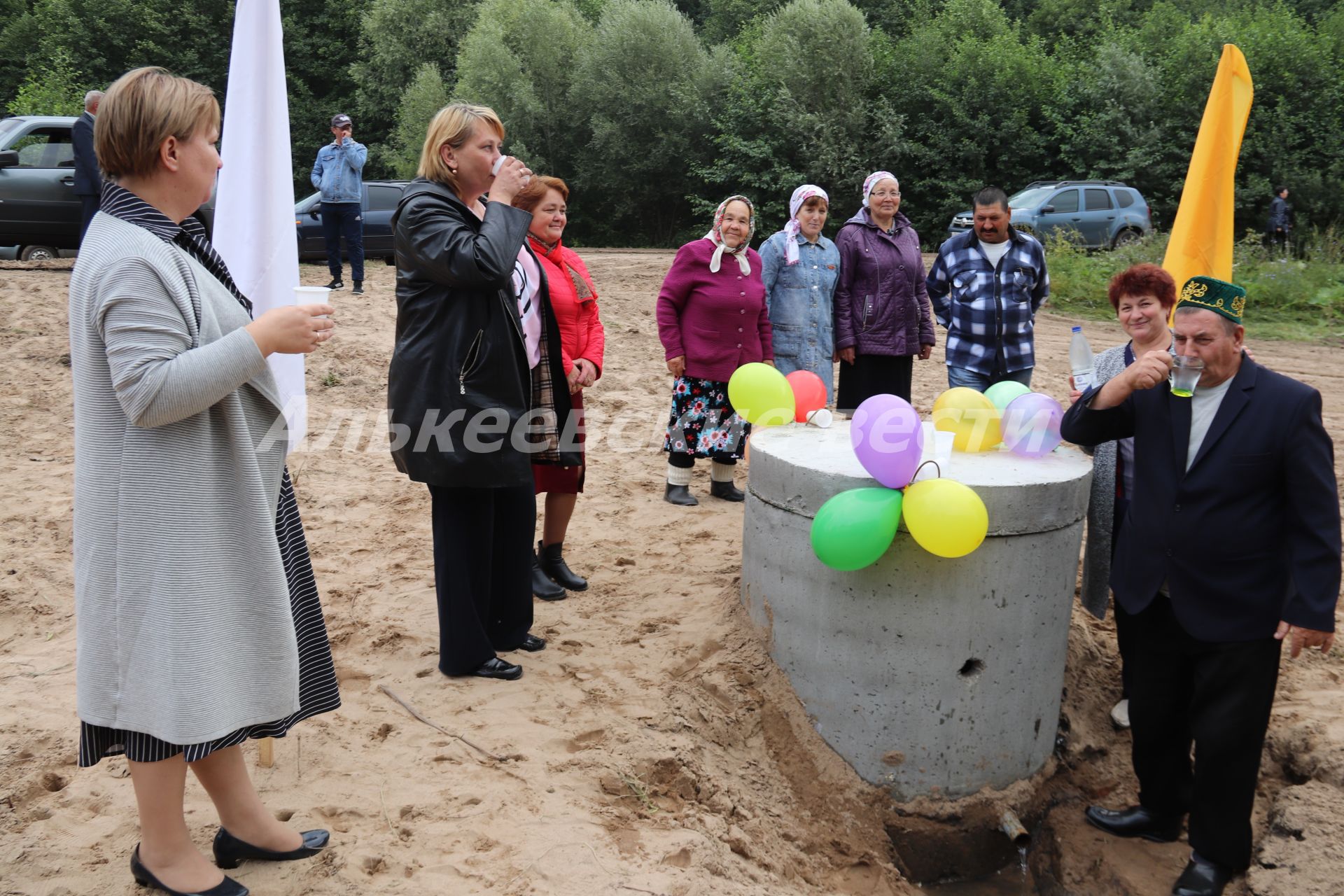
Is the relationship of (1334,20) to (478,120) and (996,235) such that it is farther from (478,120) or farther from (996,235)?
(478,120)

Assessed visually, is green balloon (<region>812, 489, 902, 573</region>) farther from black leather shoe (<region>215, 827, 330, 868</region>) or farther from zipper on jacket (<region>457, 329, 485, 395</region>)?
black leather shoe (<region>215, 827, 330, 868</region>)

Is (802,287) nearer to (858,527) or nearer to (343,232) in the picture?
(858,527)

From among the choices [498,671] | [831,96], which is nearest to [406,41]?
[831,96]

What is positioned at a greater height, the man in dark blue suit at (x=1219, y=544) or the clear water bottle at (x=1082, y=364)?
the clear water bottle at (x=1082, y=364)

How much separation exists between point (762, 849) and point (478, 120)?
2679 mm

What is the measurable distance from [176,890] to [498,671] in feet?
5.40

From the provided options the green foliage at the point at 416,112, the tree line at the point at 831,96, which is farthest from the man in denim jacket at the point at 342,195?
the green foliage at the point at 416,112

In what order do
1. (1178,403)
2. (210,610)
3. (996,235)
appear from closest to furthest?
(210,610), (1178,403), (996,235)

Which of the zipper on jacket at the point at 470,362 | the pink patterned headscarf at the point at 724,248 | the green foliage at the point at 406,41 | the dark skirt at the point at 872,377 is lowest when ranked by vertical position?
the dark skirt at the point at 872,377

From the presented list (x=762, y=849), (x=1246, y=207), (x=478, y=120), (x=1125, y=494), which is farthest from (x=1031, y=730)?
(x=1246, y=207)

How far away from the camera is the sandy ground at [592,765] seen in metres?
3.12

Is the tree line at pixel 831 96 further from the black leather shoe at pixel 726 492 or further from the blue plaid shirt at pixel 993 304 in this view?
the blue plaid shirt at pixel 993 304

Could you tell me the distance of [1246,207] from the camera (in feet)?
77.2

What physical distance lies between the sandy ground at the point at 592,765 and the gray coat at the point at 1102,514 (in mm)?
585
